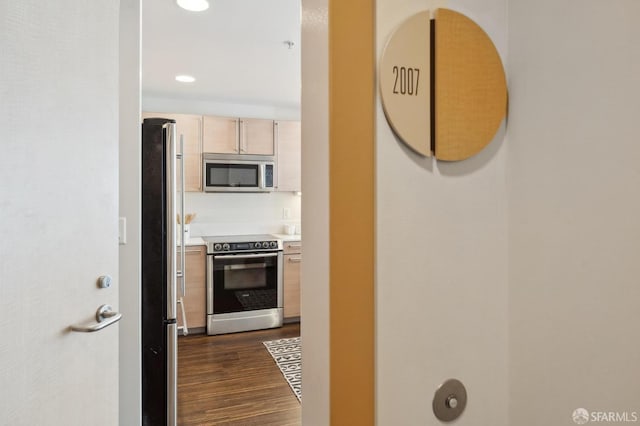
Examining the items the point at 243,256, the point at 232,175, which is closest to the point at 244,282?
the point at 243,256

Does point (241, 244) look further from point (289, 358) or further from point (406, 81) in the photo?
point (406, 81)

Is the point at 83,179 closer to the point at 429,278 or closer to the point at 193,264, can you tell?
the point at 429,278

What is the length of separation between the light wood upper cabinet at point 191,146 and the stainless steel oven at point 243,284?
66 centimetres

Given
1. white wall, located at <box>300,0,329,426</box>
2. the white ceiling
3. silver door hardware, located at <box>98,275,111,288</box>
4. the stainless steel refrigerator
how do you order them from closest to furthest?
white wall, located at <box>300,0,329,426</box>
silver door hardware, located at <box>98,275,111,288</box>
the stainless steel refrigerator
the white ceiling

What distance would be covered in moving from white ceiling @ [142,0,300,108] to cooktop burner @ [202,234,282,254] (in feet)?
5.24

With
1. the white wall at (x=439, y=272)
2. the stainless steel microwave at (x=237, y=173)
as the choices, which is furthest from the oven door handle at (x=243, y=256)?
the white wall at (x=439, y=272)

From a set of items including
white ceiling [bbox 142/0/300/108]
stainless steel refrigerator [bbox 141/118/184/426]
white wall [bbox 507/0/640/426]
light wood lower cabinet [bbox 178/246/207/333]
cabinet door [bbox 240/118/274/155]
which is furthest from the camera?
cabinet door [bbox 240/118/274/155]

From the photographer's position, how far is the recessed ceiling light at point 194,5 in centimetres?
210

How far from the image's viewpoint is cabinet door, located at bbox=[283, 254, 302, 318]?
403cm

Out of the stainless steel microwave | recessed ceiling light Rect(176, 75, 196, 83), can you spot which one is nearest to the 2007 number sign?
recessed ceiling light Rect(176, 75, 196, 83)

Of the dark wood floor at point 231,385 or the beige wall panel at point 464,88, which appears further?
the dark wood floor at point 231,385

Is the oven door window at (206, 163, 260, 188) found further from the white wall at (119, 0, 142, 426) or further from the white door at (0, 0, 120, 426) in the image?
the white door at (0, 0, 120, 426)

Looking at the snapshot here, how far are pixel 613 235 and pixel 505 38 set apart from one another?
23.3 inches

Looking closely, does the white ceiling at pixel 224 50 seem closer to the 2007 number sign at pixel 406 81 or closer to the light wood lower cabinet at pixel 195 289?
the 2007 number sign at pixel 406 81
